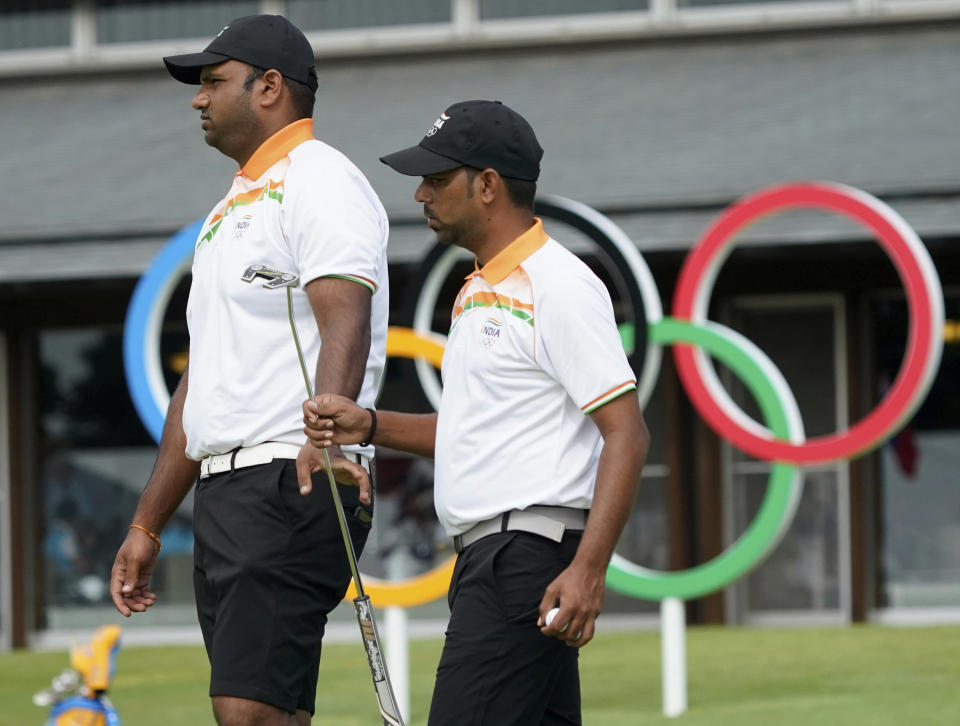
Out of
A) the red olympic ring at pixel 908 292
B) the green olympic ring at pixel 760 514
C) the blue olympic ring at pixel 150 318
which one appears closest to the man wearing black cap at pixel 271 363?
the green olympic ring at pixel 760 514

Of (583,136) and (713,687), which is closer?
(713,687)

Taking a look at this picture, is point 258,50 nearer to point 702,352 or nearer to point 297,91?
point 297,91

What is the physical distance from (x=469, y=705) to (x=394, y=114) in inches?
441

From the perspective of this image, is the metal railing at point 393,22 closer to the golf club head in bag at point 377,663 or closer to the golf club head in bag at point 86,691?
the golf club head in bag at point 86,691

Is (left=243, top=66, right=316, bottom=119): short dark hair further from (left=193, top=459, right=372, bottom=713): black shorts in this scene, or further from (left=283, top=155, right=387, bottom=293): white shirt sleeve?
(left=193, top=459, right=372, bottom=713): black shorts

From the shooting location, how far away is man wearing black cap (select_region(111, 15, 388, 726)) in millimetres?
3549

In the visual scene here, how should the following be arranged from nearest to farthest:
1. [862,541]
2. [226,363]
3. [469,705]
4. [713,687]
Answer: [469,705]
[226,363]
[713,687]
[862,541]

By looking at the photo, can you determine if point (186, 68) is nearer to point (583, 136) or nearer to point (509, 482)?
point (509, 482)

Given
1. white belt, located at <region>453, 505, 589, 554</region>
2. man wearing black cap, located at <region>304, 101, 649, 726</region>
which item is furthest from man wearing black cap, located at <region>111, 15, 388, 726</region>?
white belt, located at <region>453, 505, 589, 554</region>

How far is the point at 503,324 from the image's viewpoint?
3.54m

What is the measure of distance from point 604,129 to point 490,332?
1037 cm

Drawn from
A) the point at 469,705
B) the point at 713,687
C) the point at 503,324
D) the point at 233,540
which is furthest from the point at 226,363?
the point at 713,687

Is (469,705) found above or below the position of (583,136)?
below

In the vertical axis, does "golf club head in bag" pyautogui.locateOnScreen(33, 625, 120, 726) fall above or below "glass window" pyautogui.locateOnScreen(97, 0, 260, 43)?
below
